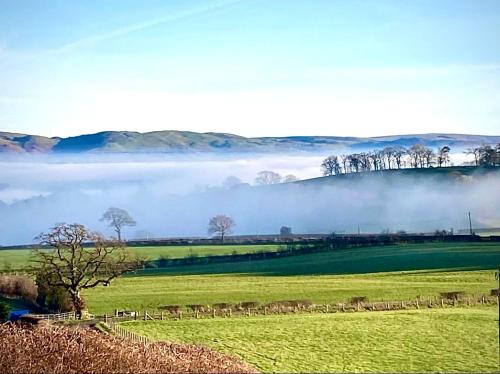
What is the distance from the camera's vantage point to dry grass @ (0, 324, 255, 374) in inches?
1113

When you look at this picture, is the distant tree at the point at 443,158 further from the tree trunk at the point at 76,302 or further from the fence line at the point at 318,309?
the tree trunk at the point at 76,302

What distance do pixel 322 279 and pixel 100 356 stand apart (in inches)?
1451

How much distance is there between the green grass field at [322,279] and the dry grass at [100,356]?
58.6 feet

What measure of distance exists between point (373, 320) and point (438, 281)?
21.0 meters

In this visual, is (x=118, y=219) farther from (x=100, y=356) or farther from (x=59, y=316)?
(x=100, y=356)

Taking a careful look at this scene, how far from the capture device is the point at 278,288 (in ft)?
191

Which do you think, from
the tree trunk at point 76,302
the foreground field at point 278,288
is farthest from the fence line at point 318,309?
the foreground field at point 278,288

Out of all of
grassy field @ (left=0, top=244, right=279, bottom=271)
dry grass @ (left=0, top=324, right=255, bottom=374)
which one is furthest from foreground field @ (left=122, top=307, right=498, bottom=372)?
grassy field @ (left=0, top=244, right=279, bottom=271)

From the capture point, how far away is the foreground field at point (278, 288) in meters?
52.2

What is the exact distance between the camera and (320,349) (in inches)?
1272

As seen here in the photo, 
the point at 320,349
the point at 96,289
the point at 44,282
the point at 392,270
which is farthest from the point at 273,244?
the point at 320,349

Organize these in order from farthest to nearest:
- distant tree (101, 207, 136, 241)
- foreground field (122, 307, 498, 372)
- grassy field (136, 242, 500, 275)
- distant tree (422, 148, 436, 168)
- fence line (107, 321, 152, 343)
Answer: distant tree (422, 148, 436, 168), distant tree (101, 207, 136, 241), grassy field (136, 242, 500, 275), fence line (107, 321, 152, 343), foreground field (122, 307, 498, 372)

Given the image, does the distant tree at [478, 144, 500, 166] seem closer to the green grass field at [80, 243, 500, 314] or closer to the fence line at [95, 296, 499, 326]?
the green grass field at [80, 243, 500, 314]

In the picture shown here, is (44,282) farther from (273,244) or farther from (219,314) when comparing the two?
(273,244)
